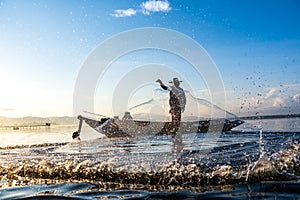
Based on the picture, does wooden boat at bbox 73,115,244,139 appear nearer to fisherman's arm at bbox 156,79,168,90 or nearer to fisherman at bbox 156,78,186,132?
fisherman at bbox 156,78,186,132

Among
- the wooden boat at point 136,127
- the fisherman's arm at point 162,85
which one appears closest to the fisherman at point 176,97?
the fisherman's arm at point 162,85

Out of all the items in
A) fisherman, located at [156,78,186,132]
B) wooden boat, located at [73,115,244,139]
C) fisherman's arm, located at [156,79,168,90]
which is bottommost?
wooden boat, located at [73,115,244,139]

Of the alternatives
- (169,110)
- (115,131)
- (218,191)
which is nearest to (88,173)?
(218,191)

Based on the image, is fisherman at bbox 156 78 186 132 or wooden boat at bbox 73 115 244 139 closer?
fisherman at bbox 156 78 186 132

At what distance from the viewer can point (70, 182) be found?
7.95 meters

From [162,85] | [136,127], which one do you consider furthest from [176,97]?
[136,127]

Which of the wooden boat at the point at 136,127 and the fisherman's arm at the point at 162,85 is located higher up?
the fisherman's arm at the point at 162,85

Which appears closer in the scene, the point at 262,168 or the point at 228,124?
the point at 262,168

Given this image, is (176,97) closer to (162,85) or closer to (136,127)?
(162,85)

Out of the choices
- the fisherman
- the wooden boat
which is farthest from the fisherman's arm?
the wooden boat

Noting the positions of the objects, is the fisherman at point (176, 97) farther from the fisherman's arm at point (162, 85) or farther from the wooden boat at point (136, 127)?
the wooden boat at point (136, 127)

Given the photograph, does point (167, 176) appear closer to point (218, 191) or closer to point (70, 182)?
point (218, 191)

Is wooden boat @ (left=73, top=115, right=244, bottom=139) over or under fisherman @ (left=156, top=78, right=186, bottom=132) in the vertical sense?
under

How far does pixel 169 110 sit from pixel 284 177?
11891mm
